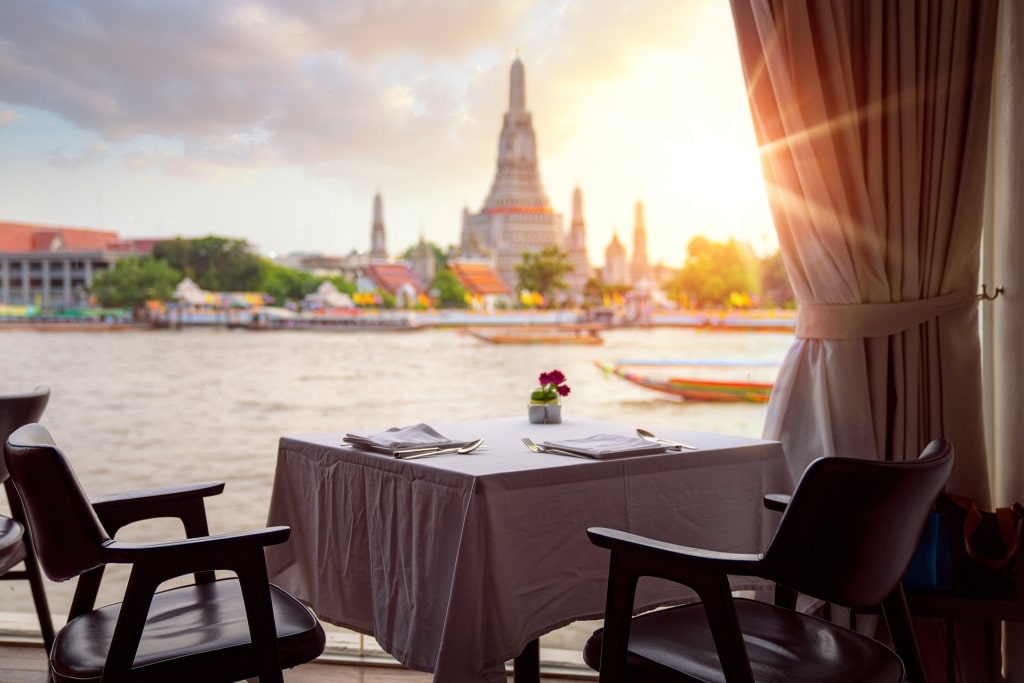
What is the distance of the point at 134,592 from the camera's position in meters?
1.37

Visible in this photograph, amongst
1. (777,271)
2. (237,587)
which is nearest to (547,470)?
(237,587)

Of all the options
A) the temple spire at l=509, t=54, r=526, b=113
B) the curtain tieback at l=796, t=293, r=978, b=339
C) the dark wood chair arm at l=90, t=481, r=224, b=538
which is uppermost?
the temple spire at l=509, t=54, r=526, b=113

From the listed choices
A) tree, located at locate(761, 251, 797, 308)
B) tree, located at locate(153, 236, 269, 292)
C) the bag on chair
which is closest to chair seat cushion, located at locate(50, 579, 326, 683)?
the bag on chair

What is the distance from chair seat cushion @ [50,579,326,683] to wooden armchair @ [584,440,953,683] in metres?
0.51

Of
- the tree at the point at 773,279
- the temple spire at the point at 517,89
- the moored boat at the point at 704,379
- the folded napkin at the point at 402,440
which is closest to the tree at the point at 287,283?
the temple spire at the point at 517,89

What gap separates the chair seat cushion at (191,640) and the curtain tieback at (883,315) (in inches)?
60.7

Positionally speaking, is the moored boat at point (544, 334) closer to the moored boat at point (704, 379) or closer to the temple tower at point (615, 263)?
the temple tower at point (615, 263)

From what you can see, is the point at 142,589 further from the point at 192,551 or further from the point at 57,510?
the point at 57,510

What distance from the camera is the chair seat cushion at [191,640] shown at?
1.41m

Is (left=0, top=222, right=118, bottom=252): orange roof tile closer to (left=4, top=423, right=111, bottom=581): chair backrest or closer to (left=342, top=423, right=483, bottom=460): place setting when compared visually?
(left=342, top=423, right=483, bottom=460): place setting

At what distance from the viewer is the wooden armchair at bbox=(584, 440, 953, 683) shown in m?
1.27

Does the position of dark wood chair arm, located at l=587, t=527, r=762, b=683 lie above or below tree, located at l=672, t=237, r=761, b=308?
below

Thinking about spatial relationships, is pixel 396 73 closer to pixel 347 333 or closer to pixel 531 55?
pixel 531 55

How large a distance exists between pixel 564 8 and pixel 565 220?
3.13 metres
